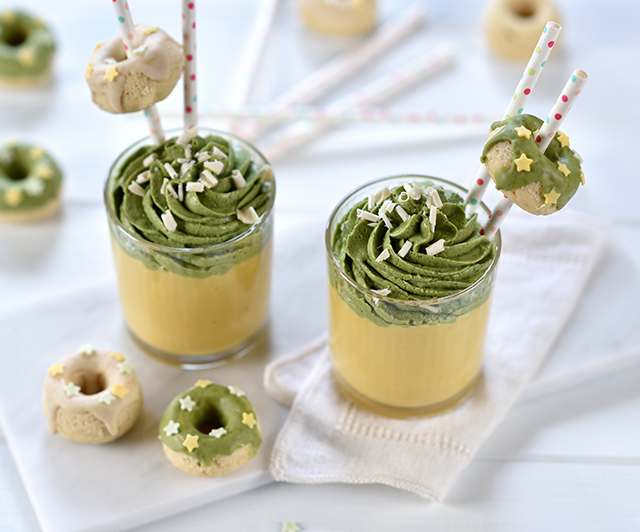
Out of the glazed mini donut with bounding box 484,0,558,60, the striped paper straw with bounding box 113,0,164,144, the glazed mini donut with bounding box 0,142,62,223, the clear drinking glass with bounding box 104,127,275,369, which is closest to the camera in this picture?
the striped paper straw with bounding box 113,0,164,144

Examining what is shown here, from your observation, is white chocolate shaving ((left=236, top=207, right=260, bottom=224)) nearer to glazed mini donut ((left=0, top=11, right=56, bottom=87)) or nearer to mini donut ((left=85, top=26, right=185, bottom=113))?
mini donut ((left=85, top=26, right=185, bottom=113))

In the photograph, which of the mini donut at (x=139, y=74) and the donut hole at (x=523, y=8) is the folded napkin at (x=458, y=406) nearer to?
the mini donut at (x=139, y=74)

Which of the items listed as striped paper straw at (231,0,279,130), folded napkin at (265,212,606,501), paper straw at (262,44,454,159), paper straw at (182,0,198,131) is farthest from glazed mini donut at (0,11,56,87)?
folded napkin at (265,212,606,501)

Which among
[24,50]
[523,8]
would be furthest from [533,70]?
[24,50]

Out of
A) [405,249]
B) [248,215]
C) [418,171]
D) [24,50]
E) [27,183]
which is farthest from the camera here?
[24,50]

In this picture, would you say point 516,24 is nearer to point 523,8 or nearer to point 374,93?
point 523,8

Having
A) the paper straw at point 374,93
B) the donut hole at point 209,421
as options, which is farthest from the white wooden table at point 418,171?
the donut hole at point 209,421
